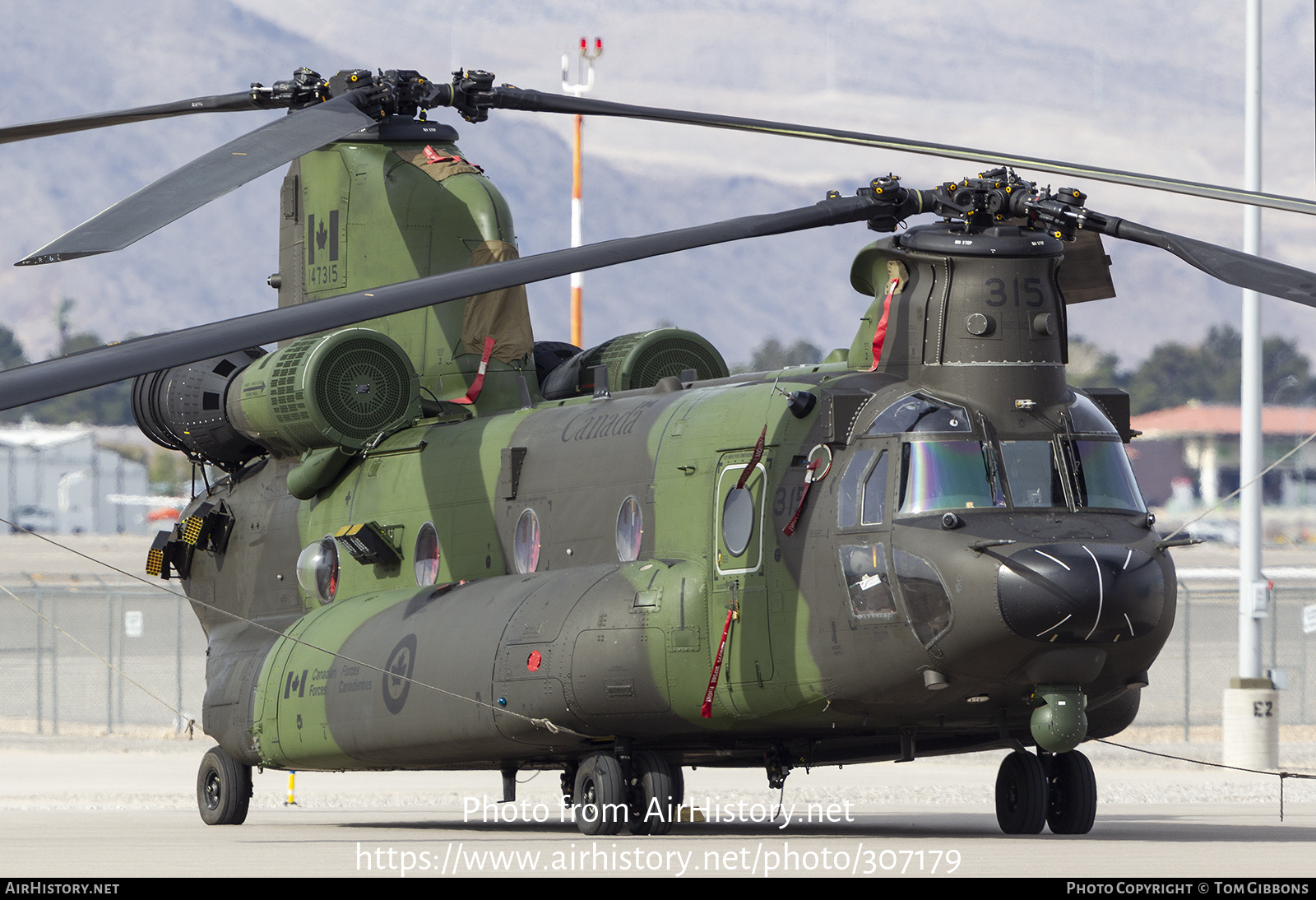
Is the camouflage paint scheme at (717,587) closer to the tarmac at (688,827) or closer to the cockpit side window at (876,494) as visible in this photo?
the cockpit side window at (876,494)

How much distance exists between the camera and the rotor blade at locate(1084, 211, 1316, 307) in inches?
520

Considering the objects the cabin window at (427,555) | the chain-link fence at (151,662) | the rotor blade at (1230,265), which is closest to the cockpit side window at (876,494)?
the rotor blade at (1230,265)

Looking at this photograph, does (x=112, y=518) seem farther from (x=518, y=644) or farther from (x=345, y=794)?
(x=518, y=644)

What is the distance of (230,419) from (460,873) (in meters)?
8.59

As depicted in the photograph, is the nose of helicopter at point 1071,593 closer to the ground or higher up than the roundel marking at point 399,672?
higher up

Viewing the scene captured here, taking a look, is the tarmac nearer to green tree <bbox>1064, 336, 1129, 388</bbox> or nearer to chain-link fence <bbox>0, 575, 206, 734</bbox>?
chain-link fence <bbox>0, 575, 206, 734</bbox>

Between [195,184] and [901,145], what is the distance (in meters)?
5.18

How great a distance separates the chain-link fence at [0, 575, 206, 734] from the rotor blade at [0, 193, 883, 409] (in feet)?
55.6

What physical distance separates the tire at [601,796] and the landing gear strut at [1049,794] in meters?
3.10

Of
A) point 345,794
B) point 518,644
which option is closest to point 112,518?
point 345,794

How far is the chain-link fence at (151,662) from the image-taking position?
33.7m

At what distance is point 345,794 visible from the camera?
76.7 ft

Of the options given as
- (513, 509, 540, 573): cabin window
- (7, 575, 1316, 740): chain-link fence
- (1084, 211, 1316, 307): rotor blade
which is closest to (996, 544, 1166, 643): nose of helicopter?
(1084, 211, 1316, 307): rotor blade

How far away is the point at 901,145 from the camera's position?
14.7 meters
